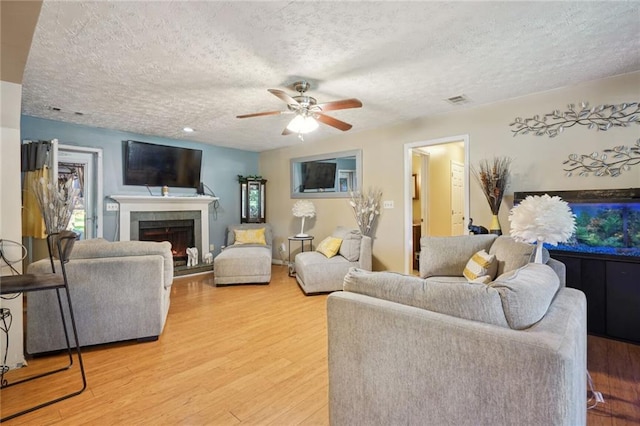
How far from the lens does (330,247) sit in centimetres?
452

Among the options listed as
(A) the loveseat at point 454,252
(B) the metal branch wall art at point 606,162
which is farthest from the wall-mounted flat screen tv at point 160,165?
(B) the metal branch wall art at point 606,162

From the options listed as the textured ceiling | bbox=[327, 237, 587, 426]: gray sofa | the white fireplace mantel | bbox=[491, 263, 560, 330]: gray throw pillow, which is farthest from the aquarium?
the white fireplace mantel

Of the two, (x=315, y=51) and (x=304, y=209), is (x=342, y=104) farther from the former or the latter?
(x=304, y=209)

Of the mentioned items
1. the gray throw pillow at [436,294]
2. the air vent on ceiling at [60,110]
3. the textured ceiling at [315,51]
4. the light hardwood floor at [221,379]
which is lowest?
the light hardwood floor at [221,379]

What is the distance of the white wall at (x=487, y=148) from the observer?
2.95 m

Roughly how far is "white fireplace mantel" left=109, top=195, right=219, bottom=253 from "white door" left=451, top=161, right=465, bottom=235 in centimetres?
452

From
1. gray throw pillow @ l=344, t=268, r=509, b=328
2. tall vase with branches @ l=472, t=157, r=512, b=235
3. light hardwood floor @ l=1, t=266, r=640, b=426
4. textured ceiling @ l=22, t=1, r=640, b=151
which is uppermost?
textured ceiling @ l=22, t=1, r=640, b=151

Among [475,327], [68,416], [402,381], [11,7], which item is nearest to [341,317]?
[402,381]

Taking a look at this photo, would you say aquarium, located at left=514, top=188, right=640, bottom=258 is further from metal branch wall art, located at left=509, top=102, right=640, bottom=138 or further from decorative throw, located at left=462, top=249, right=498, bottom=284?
decorative throw, located at left=462, top=249, right=498, bottom=284

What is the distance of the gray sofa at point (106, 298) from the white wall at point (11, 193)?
4.6 inches

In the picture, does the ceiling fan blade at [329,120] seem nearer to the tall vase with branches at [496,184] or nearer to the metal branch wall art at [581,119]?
the tall vase with branches at [496,184]

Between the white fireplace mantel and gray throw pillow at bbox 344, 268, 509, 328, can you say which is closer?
gray throw pillow at bbox 344, 268, 509, 328

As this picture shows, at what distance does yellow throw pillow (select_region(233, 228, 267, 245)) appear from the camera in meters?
5.44

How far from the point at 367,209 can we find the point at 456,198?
2.20m
